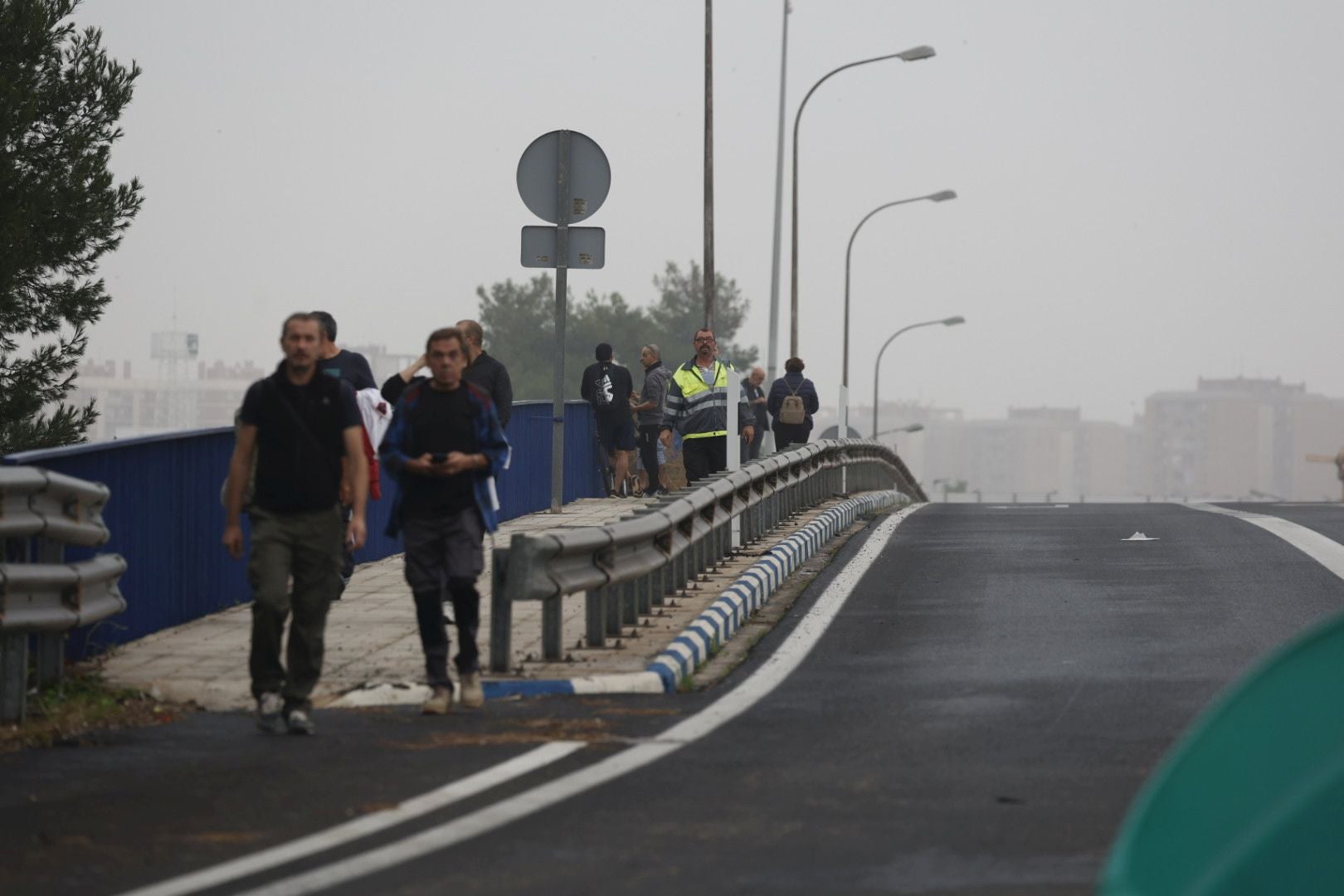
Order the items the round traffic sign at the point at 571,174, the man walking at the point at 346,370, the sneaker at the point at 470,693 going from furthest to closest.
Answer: the round traffic sign at the point at 571,174
the man walking at the point at 346,370
the sneaker at the point at 470,693

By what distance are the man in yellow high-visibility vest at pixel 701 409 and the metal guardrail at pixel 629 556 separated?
691 mm

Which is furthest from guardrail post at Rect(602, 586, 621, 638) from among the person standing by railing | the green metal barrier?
the person standing by railing

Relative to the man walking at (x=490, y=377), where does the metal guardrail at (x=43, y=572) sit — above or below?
below

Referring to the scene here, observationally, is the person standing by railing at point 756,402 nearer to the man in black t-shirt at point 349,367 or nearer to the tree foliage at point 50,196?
the tree foliage at point 50,196

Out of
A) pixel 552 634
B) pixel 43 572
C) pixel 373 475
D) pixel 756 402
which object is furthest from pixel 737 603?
pixel 756 402

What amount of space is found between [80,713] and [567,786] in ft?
9.51

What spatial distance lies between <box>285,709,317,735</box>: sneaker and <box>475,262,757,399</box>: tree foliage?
388ft

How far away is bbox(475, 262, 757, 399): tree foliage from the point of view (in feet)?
429

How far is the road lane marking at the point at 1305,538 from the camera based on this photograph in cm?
1684

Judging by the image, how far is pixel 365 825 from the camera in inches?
266

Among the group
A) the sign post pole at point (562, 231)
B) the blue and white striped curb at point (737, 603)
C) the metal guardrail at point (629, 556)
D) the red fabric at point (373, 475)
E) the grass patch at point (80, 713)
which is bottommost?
the grass patch at point (80, 713)

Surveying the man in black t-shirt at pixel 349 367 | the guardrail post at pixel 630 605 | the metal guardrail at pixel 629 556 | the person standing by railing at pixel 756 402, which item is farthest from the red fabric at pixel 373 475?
the person standing by railing at pixel 756 402

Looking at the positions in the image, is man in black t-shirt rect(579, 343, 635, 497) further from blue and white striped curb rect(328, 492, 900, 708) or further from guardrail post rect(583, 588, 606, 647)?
guardrail post rect(583, 588, 606, 647)

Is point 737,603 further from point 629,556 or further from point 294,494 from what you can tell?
point 294,494
